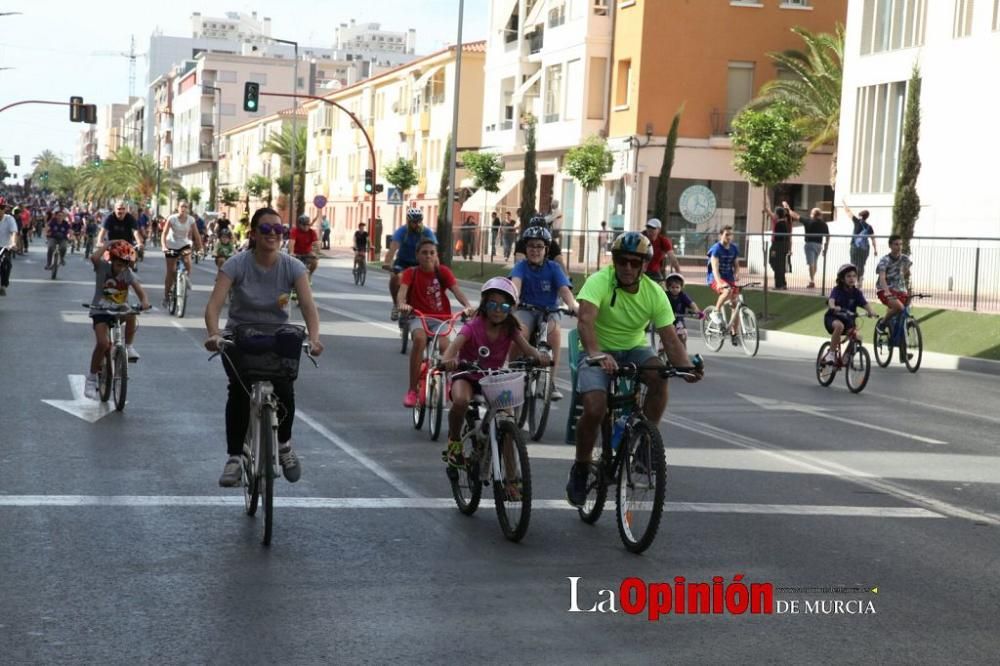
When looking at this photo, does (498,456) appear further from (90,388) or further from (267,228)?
(90,388)

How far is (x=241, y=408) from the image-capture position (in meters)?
8.36

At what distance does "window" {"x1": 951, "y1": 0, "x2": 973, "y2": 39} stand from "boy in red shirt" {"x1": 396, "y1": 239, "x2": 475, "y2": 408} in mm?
25139

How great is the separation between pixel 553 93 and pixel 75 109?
19.6 meters

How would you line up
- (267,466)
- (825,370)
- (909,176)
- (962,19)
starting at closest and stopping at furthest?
(267,466), (825,370), (909,176), (962,19)

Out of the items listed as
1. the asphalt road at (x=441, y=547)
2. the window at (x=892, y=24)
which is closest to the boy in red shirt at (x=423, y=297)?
the asphalt road at (x=441, y=547)

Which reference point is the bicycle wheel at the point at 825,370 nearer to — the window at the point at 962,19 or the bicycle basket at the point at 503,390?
the bicycle basket at the point at 503,390

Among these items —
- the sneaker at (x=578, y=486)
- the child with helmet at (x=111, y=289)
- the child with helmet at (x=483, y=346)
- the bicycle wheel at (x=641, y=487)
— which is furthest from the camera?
the child with helmet at (x=111, y=289)

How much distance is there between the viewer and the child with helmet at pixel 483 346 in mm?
8609

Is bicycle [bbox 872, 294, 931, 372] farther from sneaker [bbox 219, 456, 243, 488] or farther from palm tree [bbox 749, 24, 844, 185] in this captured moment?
palm tree [bbox 749, 24, 844, 185]

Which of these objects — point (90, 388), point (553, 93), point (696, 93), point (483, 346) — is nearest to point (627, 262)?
point (483, 346)

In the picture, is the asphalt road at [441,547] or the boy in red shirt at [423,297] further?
the boy in red shirt at [423,297]

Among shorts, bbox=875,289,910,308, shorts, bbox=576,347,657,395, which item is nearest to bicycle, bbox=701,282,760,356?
shorts, bbox=875,289,910,308

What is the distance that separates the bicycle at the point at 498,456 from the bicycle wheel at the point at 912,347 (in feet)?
44.7

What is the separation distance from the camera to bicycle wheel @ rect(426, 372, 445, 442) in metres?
11.9
